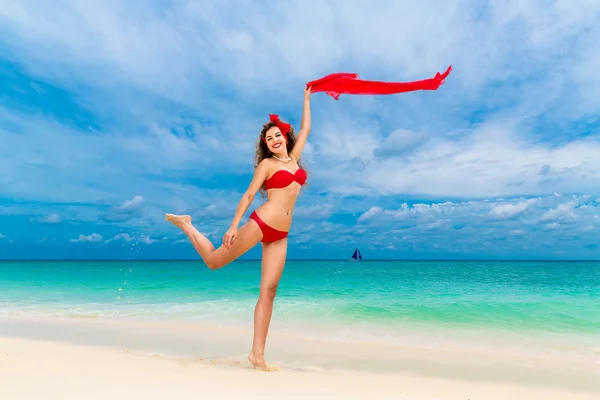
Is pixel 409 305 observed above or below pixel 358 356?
above

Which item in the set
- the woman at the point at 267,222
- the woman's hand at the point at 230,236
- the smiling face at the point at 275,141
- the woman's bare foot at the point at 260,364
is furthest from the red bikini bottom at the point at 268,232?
the woman's bare foot at the point at 260,364

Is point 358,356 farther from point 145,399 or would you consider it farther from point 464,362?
point 145,399

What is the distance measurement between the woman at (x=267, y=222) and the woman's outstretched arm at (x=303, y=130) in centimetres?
5

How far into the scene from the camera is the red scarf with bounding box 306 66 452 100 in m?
4.75

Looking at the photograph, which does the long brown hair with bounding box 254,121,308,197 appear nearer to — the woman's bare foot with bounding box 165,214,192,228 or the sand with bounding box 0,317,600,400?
the woman's bare foot with bounding box 165,214,192,228

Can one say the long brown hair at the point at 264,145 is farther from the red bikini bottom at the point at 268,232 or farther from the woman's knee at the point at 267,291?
the woman's knee at the point at 267,291

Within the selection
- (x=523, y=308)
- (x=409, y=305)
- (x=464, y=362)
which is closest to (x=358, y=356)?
(x=464, y=362)

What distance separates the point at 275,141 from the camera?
14.6 feet

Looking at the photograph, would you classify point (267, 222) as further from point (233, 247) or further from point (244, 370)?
point (244, 370)

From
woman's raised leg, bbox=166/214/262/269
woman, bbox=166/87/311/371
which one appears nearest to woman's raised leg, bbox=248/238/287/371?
woman, bbox=166/87/311/371

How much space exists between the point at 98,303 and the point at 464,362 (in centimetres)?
986

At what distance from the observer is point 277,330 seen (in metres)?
7.82

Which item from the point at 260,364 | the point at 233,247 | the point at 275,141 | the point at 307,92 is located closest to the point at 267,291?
the point at 233,247

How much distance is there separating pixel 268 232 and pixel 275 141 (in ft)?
2.80
